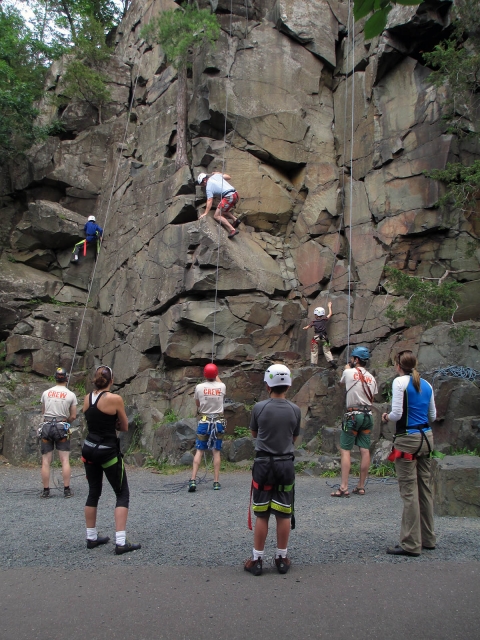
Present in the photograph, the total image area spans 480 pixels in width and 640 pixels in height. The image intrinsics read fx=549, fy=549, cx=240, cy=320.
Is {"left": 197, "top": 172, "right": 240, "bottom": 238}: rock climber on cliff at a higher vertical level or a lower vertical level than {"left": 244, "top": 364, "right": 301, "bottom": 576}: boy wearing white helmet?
higher

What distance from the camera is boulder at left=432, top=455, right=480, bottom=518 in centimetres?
623

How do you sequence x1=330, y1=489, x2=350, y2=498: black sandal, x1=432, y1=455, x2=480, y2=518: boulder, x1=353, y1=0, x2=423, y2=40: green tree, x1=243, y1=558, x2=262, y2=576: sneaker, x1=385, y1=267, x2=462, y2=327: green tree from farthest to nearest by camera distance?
x1=385, y1=267, x2=462, y2=327: green tree, x1=330, y1=489, x2=350, y2=498: black sandal, x1=432, y1=455, x2=480, y2=518: boulder, x1=243, y1=558, x2=262, y2=576: sneaker, x1=353, y1=0, x2=423, y2=40: green tree

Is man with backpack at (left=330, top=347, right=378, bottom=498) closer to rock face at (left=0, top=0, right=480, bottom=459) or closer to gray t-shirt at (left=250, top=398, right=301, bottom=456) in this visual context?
gray t-shirt at (left=250, top=398, right=301, bottom=456)

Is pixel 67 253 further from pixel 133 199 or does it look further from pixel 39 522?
pixel 39 522

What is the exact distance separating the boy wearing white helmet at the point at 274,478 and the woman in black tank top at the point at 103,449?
1403mm

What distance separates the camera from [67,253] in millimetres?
18281

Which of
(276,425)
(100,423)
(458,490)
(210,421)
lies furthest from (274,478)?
(210,421)

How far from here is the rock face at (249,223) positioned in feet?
44.1

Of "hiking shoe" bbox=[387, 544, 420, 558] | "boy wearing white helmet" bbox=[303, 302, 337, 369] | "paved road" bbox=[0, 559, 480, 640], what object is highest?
"boy wearing white helmet" bbox=[303, 302, 337, 369]

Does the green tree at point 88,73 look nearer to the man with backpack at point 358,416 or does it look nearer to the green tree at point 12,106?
the green tree at point 12,106

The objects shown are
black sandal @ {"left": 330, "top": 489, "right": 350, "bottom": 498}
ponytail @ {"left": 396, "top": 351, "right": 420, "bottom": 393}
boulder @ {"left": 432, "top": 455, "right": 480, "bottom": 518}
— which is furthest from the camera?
black sandal @ {"left": 330, "top": 489, "right": 350, "bottom": 498}

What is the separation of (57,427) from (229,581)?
4.76 m

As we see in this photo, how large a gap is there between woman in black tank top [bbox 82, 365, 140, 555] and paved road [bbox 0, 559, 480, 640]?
71 cm

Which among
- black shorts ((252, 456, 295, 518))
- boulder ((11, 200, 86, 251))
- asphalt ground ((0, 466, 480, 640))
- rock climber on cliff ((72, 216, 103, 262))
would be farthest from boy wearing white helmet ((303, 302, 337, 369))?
black shorts ((252, 456, 295, 518))
